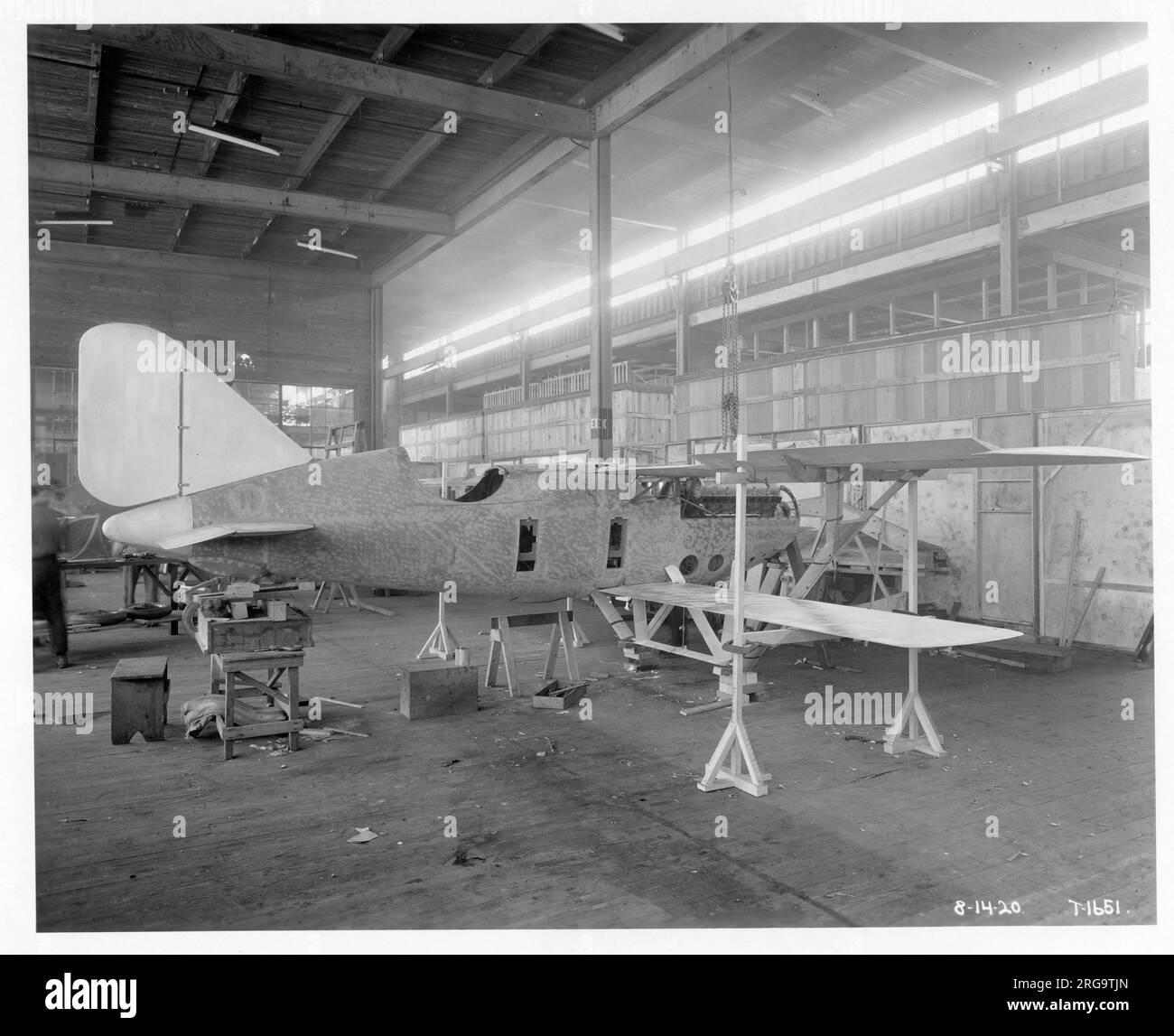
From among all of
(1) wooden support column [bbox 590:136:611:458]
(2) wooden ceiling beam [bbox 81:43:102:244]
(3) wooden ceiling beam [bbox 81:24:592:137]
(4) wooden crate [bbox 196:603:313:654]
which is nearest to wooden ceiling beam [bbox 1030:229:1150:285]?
(1) wooden support column [bbox 590:136:611:458]

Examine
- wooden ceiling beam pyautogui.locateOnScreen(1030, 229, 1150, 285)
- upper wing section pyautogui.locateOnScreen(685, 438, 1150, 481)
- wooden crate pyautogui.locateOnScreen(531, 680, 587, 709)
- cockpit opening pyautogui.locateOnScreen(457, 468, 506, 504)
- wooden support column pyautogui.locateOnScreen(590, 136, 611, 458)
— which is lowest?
wooden crate pyautogui.locateOnScreen(531, 680, 587, 709)

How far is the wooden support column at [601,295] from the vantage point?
1083 cm

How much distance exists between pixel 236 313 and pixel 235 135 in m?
7.49

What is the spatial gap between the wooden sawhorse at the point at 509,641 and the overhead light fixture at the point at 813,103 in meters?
9.64

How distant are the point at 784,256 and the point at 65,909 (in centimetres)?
A: 1851

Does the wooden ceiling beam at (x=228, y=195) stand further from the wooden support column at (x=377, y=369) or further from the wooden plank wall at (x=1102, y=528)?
the wooden plank wall at (x=1102, y=528)

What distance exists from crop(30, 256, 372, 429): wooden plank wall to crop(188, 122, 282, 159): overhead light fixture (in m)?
6.67

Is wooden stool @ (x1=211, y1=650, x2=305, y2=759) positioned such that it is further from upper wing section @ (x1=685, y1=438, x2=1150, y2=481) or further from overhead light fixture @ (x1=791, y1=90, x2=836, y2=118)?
overhead light fixture @ (x1=791, y1=90, x2=836, y2=118)

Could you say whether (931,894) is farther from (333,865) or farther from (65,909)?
(65,909)

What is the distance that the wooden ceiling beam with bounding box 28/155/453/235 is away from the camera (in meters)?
13.4

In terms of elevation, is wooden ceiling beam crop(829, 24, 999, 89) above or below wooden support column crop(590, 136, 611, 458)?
above

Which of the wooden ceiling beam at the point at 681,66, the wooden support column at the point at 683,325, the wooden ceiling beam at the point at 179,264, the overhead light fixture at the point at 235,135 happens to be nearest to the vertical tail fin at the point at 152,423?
the wooden ceiling beam at the point at 681,66

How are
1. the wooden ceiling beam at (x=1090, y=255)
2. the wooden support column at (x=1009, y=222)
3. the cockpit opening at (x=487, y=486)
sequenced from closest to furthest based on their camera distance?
the cockpit opening at (x=487, y=486) → the wooden support column at (x=1009, y=222) → the wooden ceiling beam at (x=1090, y=255)
